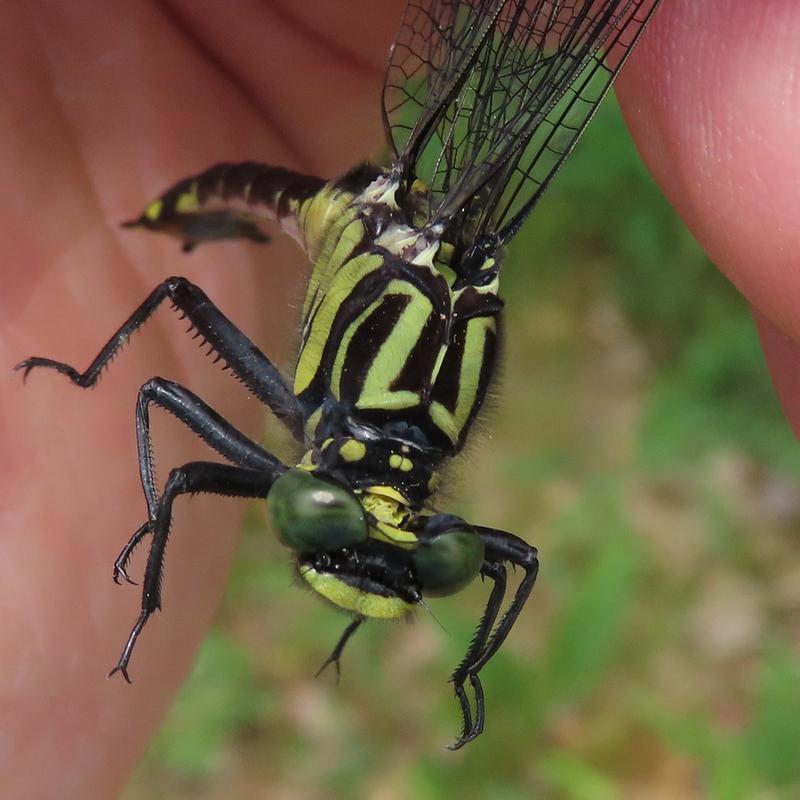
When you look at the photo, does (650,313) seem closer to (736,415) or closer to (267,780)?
(736,415)

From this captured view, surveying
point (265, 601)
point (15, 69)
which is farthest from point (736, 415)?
point (15, 69)

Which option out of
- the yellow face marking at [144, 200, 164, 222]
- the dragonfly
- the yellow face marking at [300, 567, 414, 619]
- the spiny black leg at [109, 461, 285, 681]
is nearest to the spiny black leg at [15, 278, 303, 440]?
the dragonfly

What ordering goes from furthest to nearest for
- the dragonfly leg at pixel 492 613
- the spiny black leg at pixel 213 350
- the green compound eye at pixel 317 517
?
the spiny black leg at pixel 213 350
the dragonfly leg at pixel 492 613
the green compound eye at pixel 317 517

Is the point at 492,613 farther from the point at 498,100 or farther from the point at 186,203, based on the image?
the point at 186,203

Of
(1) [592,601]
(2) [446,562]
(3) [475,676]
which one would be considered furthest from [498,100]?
(1) [592,601]

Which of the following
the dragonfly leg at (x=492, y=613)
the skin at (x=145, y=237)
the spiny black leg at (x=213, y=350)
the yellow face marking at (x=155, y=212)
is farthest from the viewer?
the yellow face marking at (x=155, y=212)

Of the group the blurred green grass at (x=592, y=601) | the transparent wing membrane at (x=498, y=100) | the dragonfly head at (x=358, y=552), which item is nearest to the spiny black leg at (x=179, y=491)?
the dragonfly head at (x=358, y=552)

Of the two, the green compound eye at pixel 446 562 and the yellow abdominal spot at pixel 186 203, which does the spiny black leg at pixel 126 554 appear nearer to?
the green compound eye at pixel 446 562
